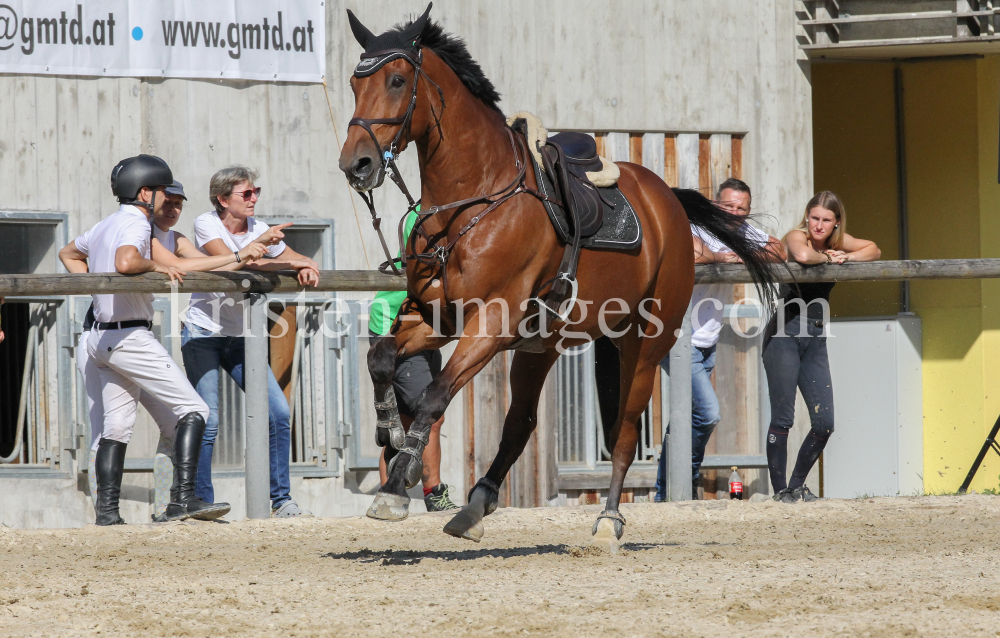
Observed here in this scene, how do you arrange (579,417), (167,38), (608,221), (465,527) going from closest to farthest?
(465,527) < (608,221) < (167,38) < (579,417)

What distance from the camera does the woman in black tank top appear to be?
24.5 feet

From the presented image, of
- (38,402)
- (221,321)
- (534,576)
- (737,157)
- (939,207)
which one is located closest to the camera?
(534,576)

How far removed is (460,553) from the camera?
5.80 metres

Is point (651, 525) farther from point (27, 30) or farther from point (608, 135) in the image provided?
point (27, 30)

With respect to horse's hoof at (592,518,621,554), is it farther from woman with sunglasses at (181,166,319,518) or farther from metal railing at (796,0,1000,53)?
metal railing at (796,0,1000,53)

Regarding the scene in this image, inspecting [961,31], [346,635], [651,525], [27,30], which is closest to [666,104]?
[961,31]

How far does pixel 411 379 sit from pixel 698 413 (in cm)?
194

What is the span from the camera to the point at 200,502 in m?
6.40

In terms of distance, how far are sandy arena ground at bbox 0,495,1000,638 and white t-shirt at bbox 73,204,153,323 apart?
112 centimetres

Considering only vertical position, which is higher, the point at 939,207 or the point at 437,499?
the point at 939,207

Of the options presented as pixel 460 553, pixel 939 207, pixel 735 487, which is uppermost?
pixel 939 207

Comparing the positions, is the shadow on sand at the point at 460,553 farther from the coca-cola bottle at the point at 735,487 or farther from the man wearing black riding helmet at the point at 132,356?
the coca-cola bottle at the point at 735,487

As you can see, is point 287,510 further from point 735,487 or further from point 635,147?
point 635,147

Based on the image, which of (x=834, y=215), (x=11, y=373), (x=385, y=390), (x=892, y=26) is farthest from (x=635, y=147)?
(x=385, y=390)
